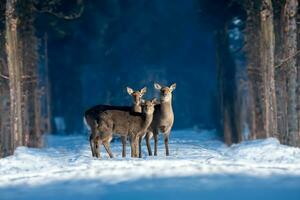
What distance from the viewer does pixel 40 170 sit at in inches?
664

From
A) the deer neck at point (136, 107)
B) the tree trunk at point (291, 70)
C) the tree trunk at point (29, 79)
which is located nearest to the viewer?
the deer neck at point (136, 107)

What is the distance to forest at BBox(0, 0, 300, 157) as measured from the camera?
24250 mm

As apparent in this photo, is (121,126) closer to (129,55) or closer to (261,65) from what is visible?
(261,65)

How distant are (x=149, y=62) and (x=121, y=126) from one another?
41119 millimetres

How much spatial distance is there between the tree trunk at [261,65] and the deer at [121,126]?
5.98 metres

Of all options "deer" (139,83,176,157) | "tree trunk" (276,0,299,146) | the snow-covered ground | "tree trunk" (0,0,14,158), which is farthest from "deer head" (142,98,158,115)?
"tree trunk" (0,0,14,158)

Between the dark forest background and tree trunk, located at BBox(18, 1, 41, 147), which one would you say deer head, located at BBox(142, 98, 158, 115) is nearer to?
tree trunk, located at BBox(18, 1, 41, 147)

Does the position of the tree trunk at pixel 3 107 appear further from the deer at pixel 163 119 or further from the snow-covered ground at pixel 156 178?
the deer at pixel 163 119

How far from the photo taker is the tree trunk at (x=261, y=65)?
2467 centimetres

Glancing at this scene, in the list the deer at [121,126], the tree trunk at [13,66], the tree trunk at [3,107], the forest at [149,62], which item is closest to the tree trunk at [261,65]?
the forest at [149,62]

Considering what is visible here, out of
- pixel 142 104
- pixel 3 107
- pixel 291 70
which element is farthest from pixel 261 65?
pixel 3 107

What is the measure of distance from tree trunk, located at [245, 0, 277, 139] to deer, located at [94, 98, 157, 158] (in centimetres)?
598

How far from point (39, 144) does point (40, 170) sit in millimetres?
12150

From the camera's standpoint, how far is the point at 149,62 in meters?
61.2
